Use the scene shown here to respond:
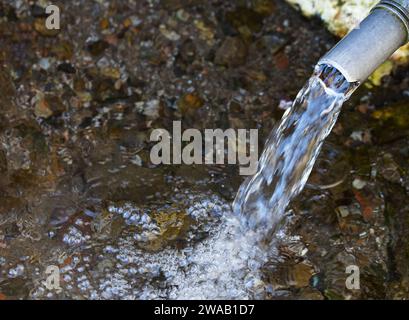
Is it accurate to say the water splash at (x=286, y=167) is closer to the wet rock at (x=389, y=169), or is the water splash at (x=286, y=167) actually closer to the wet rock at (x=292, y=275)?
the wet rock at (x=292, y=275)

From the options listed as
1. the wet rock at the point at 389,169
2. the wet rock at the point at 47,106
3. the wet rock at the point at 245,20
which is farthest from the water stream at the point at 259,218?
the wet rock at the point at 47,106

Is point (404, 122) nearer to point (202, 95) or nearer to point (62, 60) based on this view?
point (202, 95)

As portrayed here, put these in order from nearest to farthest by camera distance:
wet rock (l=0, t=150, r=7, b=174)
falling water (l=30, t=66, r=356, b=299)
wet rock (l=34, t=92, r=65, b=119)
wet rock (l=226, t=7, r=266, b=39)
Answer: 1. falling water (l=30, t=66, r=356, b=299)
2. wet rock (l=0, t=150, r=7, b=174)
3. wet rock (l=34, t=92, r=65, b=119)
4. wet rock (l=226, t=7, r=266, b=39)

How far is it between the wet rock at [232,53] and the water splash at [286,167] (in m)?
0.52

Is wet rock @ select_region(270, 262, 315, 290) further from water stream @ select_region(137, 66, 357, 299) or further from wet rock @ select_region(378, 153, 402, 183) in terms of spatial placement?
wet rock @ select_region(378, 153, 402, 183)

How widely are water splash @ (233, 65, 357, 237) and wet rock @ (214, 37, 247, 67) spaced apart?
20.4 inches

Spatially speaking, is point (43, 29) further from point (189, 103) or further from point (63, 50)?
point (189, 103)

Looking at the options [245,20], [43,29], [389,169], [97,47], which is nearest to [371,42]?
[389,169]

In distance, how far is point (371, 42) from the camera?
1815 mm

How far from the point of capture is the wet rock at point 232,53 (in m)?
2.85

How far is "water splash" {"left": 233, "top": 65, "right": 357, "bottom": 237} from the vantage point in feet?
7.72

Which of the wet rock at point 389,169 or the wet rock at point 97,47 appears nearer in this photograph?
the wet rock at point 389,169

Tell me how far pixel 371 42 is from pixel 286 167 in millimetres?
705

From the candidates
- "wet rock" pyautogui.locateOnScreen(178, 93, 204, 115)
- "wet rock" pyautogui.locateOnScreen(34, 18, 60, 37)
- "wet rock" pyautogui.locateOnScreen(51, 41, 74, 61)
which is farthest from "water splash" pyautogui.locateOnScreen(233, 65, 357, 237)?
"wet rock" pyautogui.locateOnScreen(34, 18, 60, 37)
